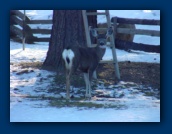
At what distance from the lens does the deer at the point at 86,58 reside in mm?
7094

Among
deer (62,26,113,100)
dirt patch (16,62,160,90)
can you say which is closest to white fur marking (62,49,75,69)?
deer (62,26,113,100)

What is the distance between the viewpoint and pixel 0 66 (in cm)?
630

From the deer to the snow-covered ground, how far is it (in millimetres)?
157

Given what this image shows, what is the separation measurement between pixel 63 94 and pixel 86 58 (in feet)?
2.25

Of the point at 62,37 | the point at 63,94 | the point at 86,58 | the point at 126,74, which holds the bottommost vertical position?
the point at 63,94

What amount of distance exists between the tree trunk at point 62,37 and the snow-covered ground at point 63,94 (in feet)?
0.33

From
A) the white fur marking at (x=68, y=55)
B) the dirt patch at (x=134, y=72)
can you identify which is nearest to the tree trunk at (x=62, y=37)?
the white fur marking at (x=68, y=55)

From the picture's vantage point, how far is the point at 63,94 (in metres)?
7.11

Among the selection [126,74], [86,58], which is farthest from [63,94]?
[126,74]

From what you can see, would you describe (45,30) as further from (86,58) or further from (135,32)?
(135,32)

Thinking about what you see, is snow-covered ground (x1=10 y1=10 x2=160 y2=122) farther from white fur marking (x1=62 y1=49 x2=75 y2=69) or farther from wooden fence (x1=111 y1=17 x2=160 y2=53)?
white fur marking (x1=62 y1=49 x2=75 y2=69)

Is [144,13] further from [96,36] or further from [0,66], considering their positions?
[0,66]

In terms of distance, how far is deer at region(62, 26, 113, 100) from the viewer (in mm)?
7094

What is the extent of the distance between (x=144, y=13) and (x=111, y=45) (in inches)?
43.5
